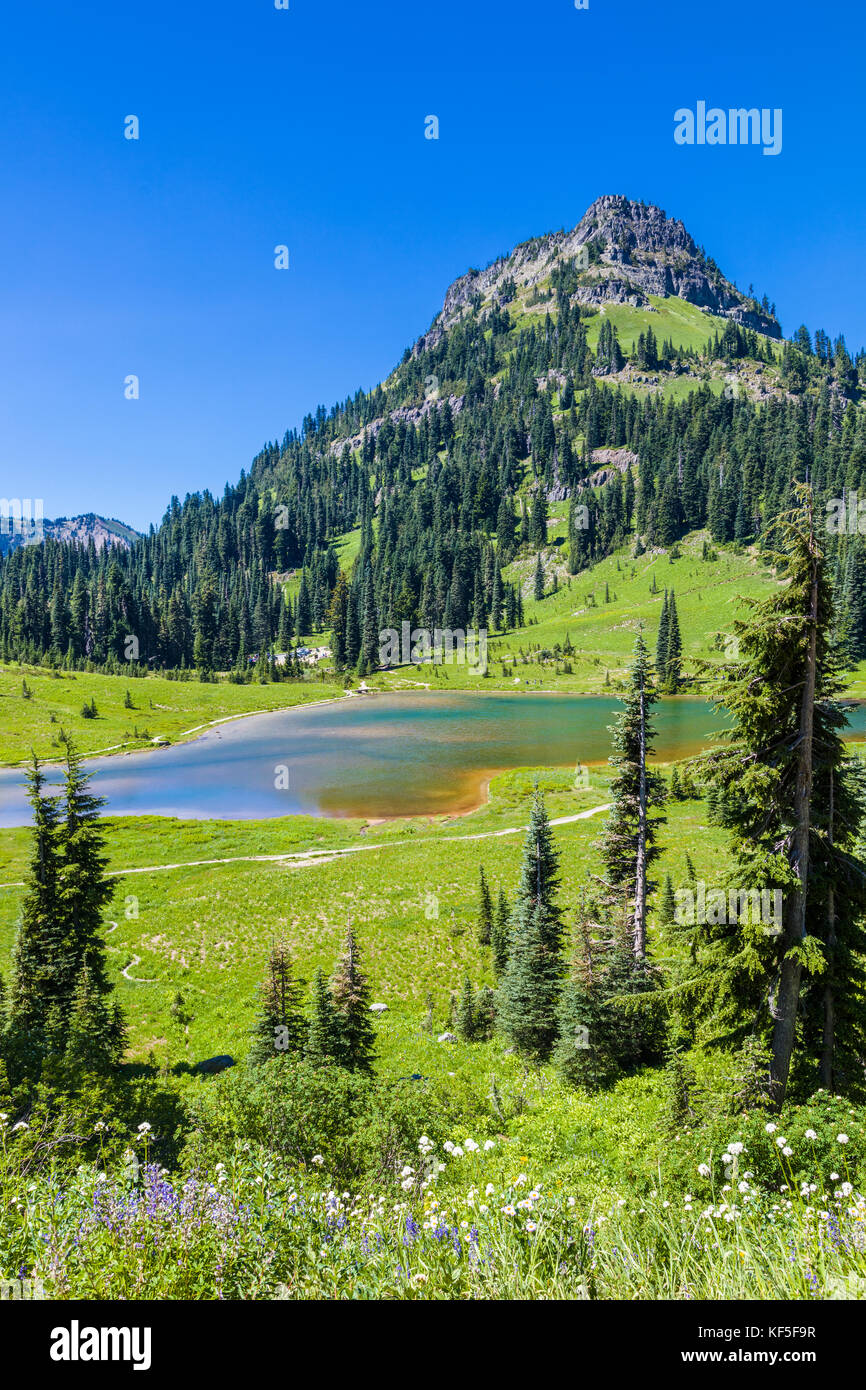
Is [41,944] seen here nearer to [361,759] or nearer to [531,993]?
[531,993]

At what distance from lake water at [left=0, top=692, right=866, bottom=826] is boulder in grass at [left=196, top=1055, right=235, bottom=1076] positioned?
37.0m

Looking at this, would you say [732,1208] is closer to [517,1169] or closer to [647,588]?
[517,1169]

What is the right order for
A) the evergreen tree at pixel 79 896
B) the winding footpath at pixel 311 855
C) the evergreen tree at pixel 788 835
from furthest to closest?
1. the winding footpath at pixel 311 855
2. the evergreen tree at pixel 79 896
3. the evergreen tree at pixel 788 835

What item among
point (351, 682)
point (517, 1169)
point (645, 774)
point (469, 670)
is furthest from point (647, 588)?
point (517, 1169)

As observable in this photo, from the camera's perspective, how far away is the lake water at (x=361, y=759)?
61.5 m

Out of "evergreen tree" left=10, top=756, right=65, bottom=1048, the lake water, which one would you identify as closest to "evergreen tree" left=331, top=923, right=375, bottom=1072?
"evergreen tree" left=10, top=756, right=65, bottom=1048

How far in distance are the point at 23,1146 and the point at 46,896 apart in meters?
14.3

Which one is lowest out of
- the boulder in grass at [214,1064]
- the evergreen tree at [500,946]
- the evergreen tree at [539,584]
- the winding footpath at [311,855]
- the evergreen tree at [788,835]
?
the winding footpath at [311,855]

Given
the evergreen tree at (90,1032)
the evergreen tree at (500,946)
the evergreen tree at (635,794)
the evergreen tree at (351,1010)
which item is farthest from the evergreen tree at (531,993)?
the evergreen tree at (90,1032)

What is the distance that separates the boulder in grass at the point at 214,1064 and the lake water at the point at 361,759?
121 feet

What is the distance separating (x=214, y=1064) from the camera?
20.0m

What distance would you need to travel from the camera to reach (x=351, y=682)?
150 metres

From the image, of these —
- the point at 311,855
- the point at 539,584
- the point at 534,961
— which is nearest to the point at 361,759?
the point at 311,855

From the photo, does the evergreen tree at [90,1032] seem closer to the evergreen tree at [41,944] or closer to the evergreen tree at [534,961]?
the evergreen tree at [41,944]
